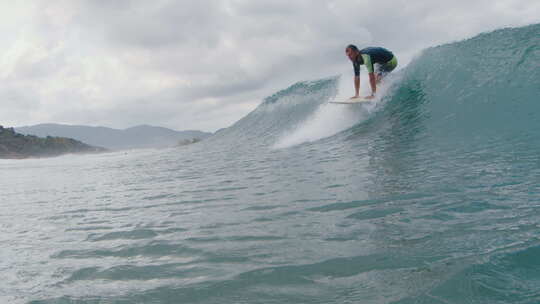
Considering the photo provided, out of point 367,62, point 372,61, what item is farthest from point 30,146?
point 367,62

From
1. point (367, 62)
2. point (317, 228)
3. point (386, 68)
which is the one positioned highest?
point (386, 68)

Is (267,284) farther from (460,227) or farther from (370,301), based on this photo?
(460,227)

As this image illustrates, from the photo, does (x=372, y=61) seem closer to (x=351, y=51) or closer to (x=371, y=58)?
(x=371, y=58)

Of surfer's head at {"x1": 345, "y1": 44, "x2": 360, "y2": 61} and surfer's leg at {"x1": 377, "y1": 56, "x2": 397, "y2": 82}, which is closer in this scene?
surfer's head at {"x1": 345, "y1": 44, "x2": 360, "y2": 61}

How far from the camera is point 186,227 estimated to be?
396 cm

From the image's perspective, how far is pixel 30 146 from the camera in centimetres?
4222

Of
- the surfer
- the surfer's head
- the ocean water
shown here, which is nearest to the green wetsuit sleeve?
the surfer

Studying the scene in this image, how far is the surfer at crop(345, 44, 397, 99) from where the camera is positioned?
36.8 feet

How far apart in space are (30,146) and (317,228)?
47.5 meters

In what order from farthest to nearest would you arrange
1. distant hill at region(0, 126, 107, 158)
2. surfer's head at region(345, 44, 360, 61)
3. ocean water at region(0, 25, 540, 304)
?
distant hill at region(0, 126, 107, 158)
surfer's head at region(345, 44, 360, 61)
ocean water at region(0, 25, 540, 304)

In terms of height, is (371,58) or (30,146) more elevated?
(371,58)

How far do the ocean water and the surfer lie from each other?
10.2 ft

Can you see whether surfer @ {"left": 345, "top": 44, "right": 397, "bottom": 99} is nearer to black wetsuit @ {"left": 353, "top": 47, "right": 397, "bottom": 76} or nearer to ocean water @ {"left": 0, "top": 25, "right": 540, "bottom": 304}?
black wetsuit @ {"left": 353, "top": 47, "right": 397, "bottom": 76}

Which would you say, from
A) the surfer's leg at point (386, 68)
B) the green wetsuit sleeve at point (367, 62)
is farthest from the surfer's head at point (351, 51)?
the surfer's leg at point (386, 68)
